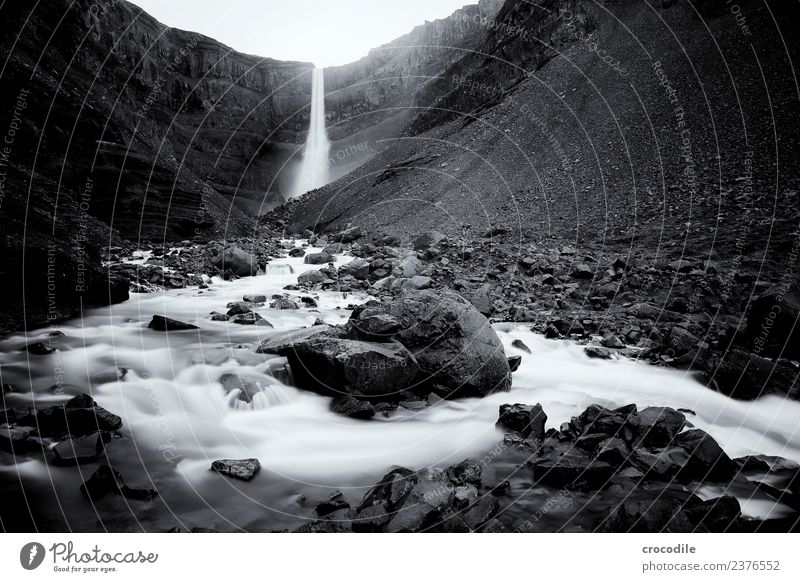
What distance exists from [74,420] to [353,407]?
→ 9.10 feet

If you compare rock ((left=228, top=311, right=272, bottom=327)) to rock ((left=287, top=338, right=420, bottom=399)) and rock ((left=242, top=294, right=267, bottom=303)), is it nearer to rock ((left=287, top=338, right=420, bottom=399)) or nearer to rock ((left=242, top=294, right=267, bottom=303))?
rock ((left=242, top=294, right=267, bottom=303))

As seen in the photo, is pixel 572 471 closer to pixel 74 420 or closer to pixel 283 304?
pixel 74 420

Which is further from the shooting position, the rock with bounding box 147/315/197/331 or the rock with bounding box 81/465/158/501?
the rock with bounding box 147/315/197/331

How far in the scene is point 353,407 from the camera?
496 cm

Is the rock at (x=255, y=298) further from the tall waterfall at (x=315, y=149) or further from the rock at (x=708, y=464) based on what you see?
the tall waterfall at (x=315, y=149)

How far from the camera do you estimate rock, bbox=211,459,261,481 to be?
12.4 ft

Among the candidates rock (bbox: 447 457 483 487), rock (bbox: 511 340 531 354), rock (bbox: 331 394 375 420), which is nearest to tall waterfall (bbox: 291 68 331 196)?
rock (bbox: 511 340 531 354)

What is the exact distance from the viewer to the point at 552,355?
7453 millimetres

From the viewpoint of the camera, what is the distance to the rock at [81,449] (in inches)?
140

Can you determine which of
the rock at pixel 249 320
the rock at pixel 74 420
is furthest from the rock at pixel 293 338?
the rock at pixel 74 420

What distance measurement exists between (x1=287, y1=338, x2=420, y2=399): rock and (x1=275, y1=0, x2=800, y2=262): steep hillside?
10.6 meters

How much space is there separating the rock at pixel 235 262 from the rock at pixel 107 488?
35.4 feet

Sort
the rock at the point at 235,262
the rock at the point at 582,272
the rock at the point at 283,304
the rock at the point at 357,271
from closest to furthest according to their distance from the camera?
the rock at the point at 283,304
the rock at the point at 582,272
the rock at the point at 357,271
the rock at the point at 235,262

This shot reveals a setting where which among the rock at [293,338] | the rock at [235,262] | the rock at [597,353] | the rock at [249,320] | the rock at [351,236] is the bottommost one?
the rock at [597,353]
